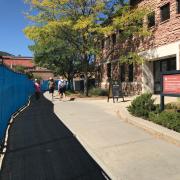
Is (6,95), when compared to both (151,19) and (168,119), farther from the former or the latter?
(151,19)

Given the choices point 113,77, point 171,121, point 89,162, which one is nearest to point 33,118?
point 171,121

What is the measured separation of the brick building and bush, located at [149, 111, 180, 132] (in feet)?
31.6

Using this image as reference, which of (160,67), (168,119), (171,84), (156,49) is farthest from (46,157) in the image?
(160,67)

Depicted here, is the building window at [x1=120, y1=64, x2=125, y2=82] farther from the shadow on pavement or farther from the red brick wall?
the shadow on pavement

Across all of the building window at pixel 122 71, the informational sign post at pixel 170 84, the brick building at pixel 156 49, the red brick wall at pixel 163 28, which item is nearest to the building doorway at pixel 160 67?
the brick building at pixel 156 49

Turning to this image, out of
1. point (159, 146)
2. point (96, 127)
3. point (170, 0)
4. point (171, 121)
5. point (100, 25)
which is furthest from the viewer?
point (100, 25)

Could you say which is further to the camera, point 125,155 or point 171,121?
point 171,121

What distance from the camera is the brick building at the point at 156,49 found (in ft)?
64.8

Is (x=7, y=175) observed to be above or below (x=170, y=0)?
below

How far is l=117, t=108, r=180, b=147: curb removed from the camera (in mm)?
8062

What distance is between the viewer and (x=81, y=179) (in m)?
5.81

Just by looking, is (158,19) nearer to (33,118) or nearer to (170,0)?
(170,0)

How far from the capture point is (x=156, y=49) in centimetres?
2166

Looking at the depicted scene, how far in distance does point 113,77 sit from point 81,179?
77.0 feet
